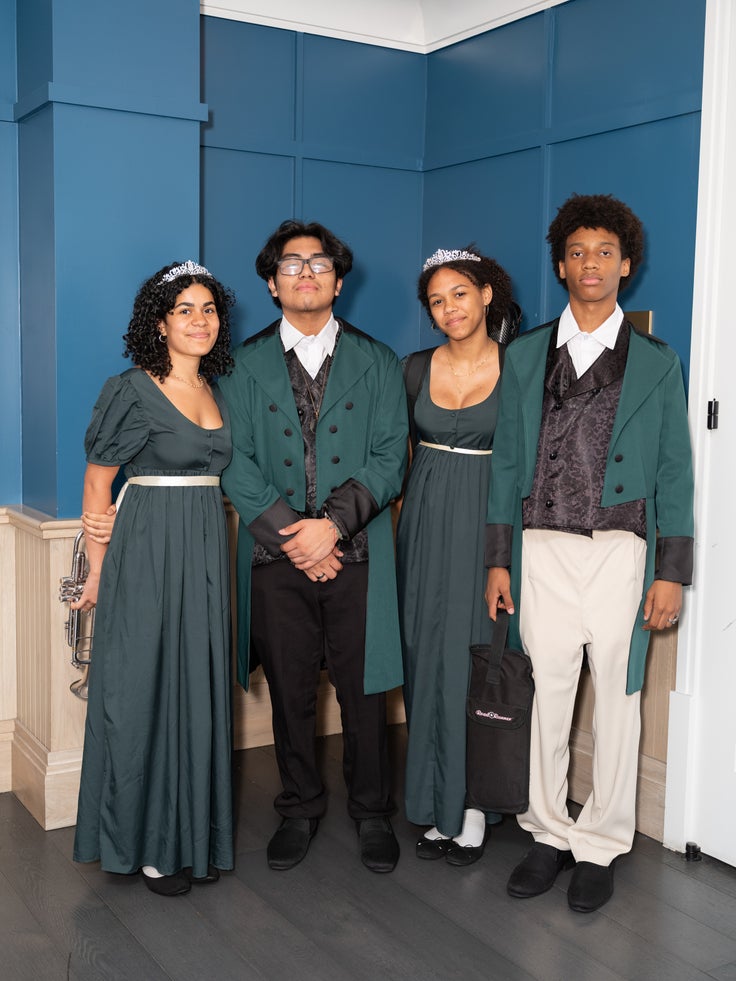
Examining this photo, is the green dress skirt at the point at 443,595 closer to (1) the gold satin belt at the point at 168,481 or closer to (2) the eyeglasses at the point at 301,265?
(2) the eyeglasses at the point at 301,265

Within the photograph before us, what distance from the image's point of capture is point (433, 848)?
10.3 ft

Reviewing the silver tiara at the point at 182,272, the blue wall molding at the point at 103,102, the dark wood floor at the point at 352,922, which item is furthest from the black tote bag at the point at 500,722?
the blue wall molding at the point at 103,102

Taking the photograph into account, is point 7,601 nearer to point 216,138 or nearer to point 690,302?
point 216,138

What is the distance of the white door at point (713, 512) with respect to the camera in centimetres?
304

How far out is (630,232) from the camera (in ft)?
9.63

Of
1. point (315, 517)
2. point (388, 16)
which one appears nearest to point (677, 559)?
point (315, 517)

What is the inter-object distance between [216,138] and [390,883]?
2.48 metres

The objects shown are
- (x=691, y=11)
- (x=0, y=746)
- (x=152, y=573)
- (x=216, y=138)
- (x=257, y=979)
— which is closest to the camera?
(x=257, y=979)

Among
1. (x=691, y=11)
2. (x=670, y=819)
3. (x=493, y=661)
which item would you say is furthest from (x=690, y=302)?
(x=670, y=819)

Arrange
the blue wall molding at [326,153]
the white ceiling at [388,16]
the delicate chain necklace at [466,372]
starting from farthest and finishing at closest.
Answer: the blue wall molding at [326,153] < the white ceiling at [388,16] < the delicate chain necklace at [466,372]

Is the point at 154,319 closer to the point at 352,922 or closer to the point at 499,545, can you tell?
the point at 499,545

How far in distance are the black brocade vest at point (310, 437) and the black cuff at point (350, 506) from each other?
6 centimetres

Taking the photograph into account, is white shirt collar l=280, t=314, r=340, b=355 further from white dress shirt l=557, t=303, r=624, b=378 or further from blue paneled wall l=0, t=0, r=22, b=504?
blue paneled wall l=0, t=0, r=22, b=504

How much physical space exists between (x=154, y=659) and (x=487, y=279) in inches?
54.4
